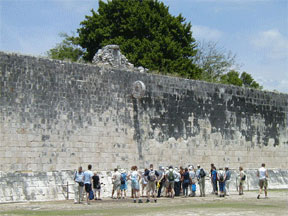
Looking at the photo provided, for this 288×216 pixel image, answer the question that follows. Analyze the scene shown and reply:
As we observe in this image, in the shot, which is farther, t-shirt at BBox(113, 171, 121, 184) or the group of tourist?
t-shirt at BBox(113, 171, 121, 184)

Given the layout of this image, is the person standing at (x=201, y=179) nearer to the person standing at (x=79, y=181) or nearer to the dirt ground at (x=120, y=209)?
the dirt ground at (x=120, y=209)

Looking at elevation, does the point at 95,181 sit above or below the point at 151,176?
below

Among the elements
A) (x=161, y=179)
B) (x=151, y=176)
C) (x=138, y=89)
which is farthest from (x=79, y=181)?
(x=138, y=89)

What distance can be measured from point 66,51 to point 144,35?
13642mm

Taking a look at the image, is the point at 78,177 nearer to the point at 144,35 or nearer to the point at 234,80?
the point at 144,35

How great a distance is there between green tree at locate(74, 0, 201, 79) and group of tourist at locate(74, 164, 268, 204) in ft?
47.9

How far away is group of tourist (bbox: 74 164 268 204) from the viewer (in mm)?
18078

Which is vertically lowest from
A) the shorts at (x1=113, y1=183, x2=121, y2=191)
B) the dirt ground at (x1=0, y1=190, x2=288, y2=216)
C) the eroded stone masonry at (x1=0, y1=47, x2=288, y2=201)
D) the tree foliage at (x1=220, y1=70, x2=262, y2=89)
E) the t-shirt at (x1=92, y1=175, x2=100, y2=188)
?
the dirt ground at (x1=0, y1=190, x2=288, y2=216)

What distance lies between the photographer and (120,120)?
21.4 m

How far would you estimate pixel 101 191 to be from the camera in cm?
2006

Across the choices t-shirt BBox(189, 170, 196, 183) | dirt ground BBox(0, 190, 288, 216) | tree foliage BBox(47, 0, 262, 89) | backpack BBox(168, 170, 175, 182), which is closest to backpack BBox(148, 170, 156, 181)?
dirt ground BBox(0, 190, 288, 216)

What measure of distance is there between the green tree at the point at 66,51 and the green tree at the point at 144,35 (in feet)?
22.8

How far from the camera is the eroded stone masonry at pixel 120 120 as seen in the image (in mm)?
18438

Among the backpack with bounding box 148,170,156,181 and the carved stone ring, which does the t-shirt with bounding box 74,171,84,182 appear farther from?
the carved stone ring
